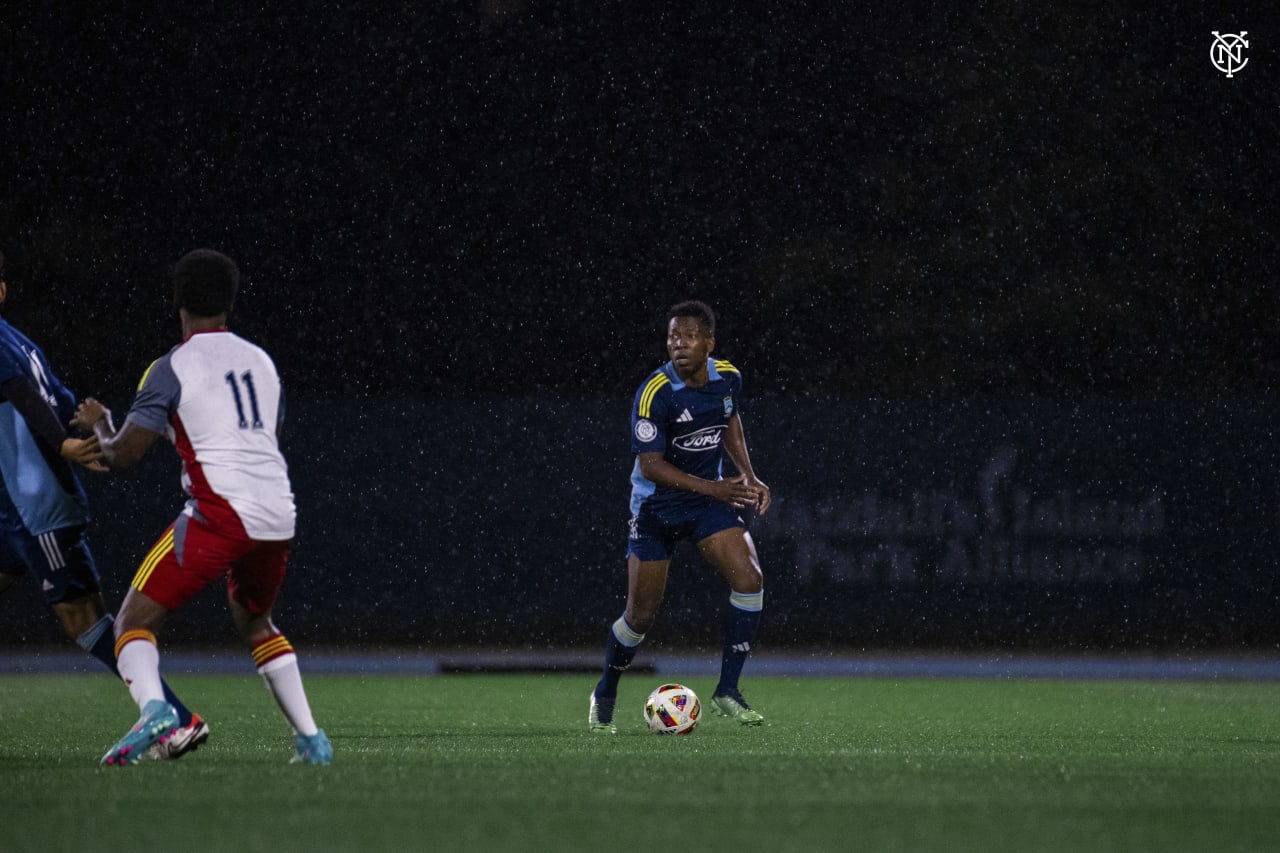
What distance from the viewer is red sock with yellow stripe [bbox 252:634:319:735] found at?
6246 mm

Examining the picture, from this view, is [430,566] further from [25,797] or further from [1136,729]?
[25,797]

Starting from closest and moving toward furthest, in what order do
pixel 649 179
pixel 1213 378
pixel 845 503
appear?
pixel 845 503
pixel 1213 378
pixel 649 179

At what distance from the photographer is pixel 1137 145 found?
22.0 m

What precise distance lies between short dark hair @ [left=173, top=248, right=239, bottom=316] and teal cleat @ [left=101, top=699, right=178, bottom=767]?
4.42 ft

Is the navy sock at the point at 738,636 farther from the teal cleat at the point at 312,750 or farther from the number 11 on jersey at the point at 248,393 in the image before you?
the number 11 on jersey at the point at 248,393

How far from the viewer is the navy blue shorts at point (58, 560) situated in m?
6.91

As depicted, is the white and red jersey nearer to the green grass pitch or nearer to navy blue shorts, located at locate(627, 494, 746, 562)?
the green grass pitch

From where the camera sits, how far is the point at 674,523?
8875 mm

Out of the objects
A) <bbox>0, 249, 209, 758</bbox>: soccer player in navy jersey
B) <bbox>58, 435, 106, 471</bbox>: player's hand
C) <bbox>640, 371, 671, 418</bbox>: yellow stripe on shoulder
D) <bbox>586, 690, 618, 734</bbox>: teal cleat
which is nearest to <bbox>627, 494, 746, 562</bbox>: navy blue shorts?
<bbox>640, 371, 671, 418</bbox>: yellow stripe on shoulder

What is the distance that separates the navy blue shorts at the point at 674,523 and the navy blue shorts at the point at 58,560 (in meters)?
2.81

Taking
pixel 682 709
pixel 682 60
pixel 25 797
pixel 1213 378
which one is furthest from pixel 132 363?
pixel 25 797

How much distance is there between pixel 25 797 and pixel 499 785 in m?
1.44
